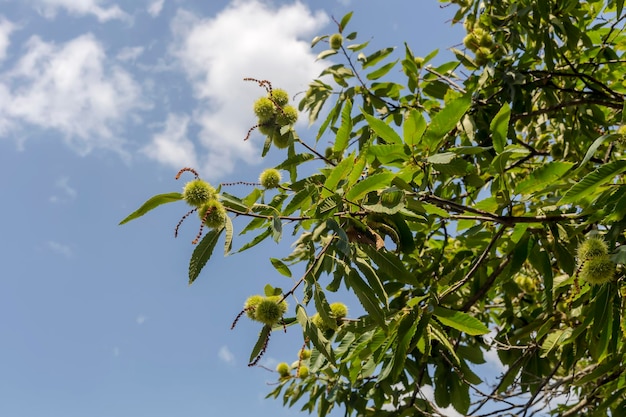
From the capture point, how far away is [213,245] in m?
1.68

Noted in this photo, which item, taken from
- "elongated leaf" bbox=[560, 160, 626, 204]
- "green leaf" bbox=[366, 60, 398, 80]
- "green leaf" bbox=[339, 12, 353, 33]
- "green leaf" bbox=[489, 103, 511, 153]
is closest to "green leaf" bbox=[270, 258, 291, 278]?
"green leaf" bbox=[489, 103, 511, 153]

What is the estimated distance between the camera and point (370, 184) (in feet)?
5.62

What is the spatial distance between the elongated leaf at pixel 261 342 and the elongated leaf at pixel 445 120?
2.75ft

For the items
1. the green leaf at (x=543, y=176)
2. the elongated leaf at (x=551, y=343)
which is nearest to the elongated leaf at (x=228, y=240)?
the green leaf at (x=543, y=176)

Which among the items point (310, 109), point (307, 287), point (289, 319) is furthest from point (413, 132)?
point (310, 109)

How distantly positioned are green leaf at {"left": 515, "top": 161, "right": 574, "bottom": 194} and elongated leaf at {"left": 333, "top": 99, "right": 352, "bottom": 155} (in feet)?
2.17

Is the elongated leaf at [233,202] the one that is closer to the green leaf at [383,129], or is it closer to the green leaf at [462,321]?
the green leaf at [383,129]

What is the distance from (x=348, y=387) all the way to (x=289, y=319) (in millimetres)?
1356

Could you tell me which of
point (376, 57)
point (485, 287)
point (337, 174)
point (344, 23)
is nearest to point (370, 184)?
point (337, 174)

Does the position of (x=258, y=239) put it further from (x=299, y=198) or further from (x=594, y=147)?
(x=594, y=147)

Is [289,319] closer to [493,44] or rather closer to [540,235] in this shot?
[540,235]

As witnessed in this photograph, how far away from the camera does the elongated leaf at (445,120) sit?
177 cm

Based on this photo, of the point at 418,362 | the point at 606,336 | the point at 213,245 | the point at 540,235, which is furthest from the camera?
the point at 418,362

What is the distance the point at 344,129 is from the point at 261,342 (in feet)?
2.54
